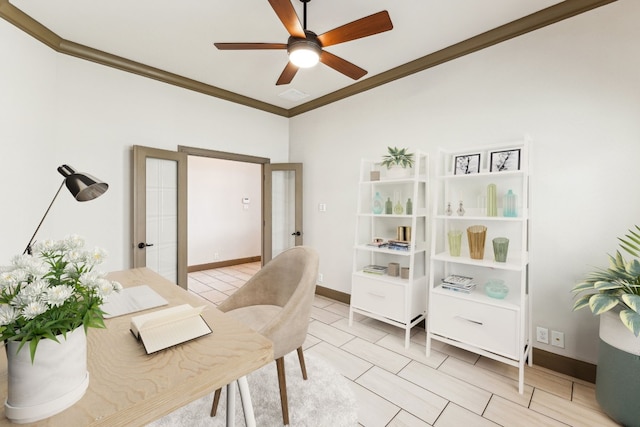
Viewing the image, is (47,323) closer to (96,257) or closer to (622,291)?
(96,257)

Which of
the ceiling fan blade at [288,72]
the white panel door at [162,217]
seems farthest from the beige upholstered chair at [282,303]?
Result: the white panel door at [162,217]

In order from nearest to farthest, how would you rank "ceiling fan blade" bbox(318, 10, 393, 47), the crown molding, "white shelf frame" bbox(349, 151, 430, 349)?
"ceiling fan blade" bbox(318, 10, 393, 47) < the crown molding < "white shelf frame" bbox(349, 151, 430, 349)

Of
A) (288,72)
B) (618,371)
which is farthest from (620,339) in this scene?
(288,72)

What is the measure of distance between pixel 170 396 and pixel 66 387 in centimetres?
23

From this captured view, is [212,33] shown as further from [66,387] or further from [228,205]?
[228,205]

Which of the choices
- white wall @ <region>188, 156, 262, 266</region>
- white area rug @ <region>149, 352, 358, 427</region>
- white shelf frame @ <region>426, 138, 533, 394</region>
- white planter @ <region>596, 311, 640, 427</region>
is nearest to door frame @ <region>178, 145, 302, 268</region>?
white wall @ <region>188, 156, 262, 266</region>

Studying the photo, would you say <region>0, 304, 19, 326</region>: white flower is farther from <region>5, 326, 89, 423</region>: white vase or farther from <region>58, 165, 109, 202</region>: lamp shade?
<region>58, 165, 109, 202</region>: lamp shade

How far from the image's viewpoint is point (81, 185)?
4.17 feet

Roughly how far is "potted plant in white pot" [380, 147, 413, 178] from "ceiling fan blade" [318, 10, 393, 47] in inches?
46.3

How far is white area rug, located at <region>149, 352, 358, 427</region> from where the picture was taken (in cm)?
168

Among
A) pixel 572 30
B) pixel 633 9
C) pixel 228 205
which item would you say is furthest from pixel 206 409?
pixel 228 205

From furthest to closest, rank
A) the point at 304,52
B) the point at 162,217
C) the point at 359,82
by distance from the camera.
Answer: the point at 359,82
the point at 162,217
the point at 304,52

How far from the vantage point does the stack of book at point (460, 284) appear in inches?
93.3

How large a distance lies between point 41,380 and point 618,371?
2633mm
